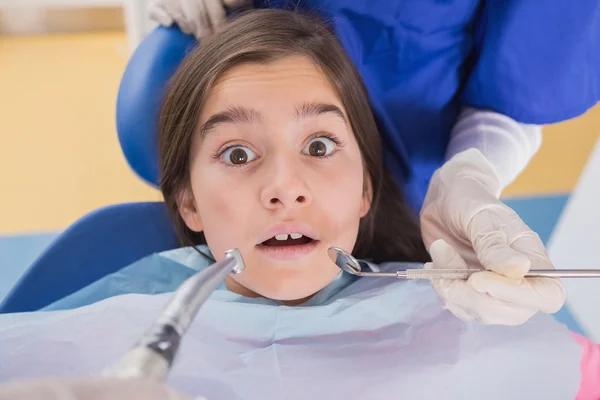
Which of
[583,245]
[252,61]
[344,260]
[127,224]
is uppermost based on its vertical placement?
[252,61]

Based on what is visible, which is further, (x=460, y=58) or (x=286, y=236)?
(x=460, y=58)

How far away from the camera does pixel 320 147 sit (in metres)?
0.90

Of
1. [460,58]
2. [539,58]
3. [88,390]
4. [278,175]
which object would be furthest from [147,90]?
[88,390]

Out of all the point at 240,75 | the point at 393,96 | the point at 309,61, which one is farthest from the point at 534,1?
the point at 240,75

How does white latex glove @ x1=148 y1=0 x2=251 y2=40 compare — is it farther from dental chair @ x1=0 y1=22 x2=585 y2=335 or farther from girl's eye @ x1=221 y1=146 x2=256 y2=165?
girl's eye @ x1=221 y1=146 x2=256 y2=165

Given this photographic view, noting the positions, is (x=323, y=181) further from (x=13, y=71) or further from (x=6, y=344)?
(x=13, y=71)

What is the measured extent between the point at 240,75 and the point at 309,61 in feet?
0.34

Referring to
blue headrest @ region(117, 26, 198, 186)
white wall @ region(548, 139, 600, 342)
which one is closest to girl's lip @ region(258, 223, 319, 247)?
blue headrest @ region(117, 26, 198, 186)

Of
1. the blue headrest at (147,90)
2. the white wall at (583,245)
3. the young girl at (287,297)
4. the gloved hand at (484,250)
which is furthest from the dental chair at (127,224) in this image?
the white wall at (583,245)

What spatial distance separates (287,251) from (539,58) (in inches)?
21.2

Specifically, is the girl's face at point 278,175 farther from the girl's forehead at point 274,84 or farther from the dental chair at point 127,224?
the dental chair at point 127,224

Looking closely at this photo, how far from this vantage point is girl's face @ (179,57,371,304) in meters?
0.84

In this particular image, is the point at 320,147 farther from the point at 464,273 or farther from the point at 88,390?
the point at 88,390

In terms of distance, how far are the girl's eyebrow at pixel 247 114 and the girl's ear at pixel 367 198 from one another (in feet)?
0.58
